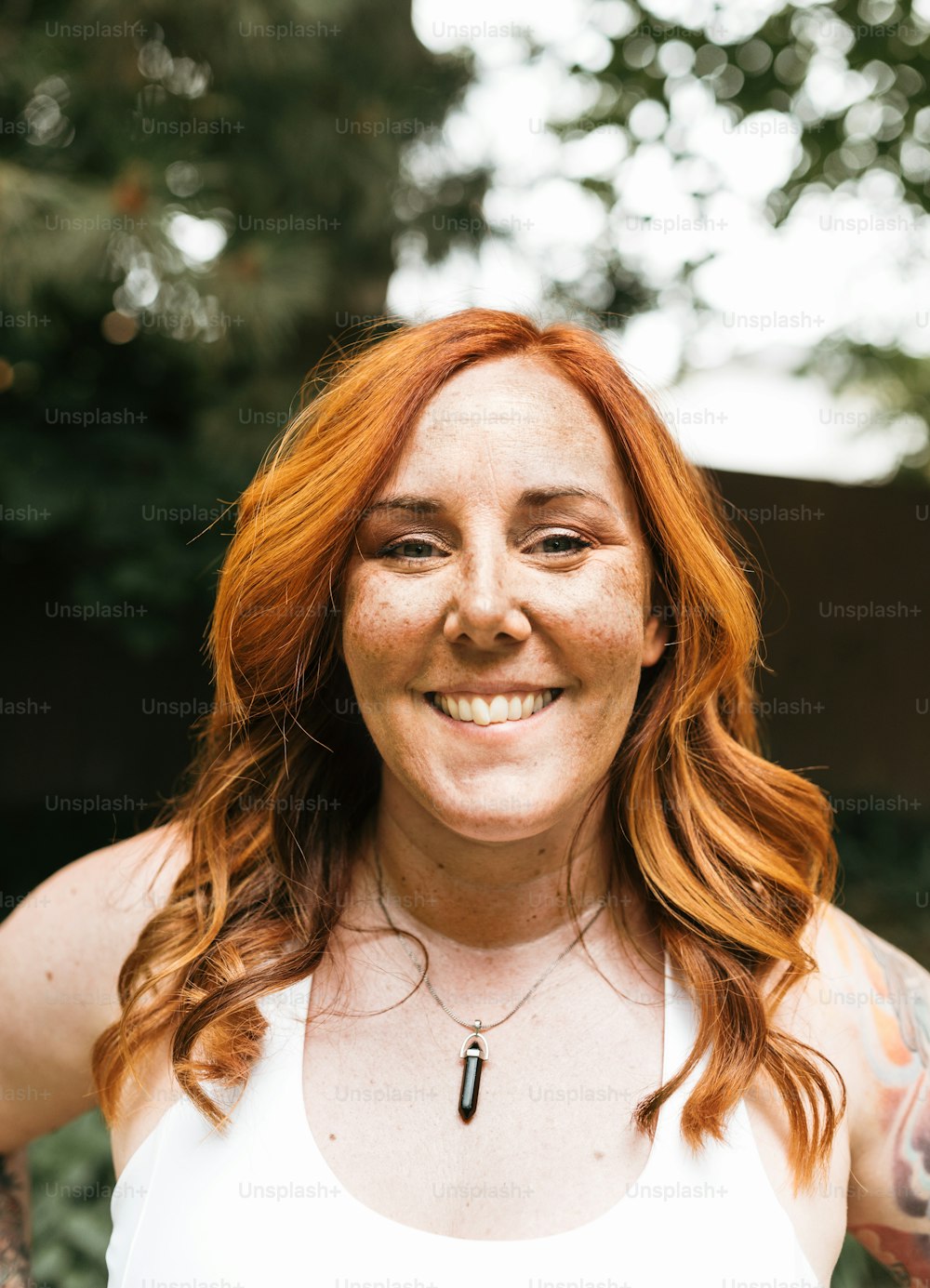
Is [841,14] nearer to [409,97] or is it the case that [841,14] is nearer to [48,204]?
[409,97]

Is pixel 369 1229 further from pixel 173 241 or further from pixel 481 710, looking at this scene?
pixel 173 241

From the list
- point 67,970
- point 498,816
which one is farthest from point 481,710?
point 67,970

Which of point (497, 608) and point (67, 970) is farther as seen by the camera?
point (67, 970)

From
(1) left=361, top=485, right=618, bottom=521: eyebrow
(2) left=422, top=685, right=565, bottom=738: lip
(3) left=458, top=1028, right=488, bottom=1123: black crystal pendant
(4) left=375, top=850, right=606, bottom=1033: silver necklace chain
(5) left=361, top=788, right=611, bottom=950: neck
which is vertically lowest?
(3) left=458, top=1028, right=488, bottom=1123: black crystal pendant

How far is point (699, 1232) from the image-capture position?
1.48 m

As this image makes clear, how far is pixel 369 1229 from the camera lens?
1.47 metres

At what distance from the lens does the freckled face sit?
1574mm

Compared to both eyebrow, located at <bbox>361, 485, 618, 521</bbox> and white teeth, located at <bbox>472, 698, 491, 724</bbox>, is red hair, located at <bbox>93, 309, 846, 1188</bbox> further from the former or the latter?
white teeth, located at <bbox>472, 698, 491, 724</bbox>

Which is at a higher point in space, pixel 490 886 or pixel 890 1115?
pixel 490 886

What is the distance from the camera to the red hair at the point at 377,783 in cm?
165

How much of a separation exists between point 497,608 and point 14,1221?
1.35 meters

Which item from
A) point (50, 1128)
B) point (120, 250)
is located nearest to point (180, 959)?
point (50, 1128)

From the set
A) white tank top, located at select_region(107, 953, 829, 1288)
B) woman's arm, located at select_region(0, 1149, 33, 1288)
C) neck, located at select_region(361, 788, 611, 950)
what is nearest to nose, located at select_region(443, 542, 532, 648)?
neck, located at select_region(361, 788, 611, 950)

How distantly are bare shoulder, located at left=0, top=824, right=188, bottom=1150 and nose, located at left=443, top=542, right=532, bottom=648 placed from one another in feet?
2.28
